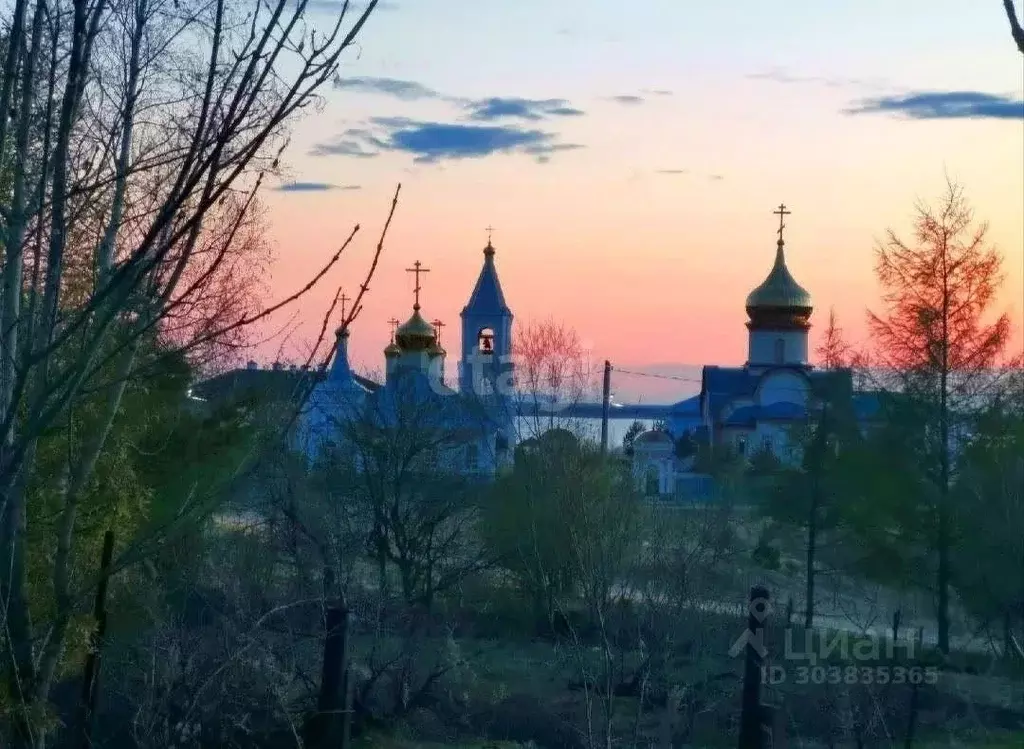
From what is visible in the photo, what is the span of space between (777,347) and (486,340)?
9.52 m

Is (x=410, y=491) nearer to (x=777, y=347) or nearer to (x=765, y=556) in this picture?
(x=765, y=556)

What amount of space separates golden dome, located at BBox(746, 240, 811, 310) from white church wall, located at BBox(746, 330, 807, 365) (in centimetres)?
93

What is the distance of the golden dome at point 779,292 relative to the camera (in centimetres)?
4406

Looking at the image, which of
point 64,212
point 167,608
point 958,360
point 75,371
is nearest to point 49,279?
point 64,212

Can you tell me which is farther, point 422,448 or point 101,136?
point 422,448

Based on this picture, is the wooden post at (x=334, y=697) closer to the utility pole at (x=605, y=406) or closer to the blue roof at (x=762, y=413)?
the utility pole at (x=605, y=406)

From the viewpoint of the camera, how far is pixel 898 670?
1212cm

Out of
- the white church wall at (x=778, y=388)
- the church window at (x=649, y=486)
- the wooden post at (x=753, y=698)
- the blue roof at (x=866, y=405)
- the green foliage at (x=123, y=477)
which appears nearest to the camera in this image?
the wooden post at (x=753, y=698)

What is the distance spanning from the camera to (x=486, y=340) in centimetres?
4509

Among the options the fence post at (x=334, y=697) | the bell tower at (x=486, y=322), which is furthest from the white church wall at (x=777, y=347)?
the fence post at (x=334, y=697)

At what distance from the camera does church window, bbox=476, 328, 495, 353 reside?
4475 cm

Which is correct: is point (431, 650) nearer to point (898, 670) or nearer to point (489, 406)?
point (898, 670)

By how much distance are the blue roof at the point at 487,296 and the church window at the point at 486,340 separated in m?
0.73

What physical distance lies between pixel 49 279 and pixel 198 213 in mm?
1091
